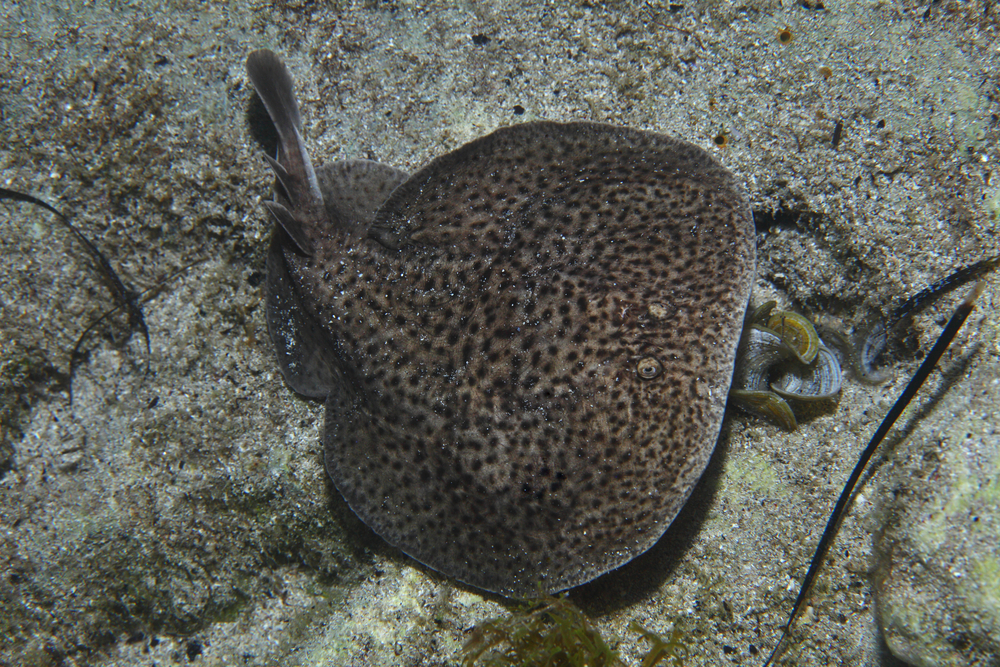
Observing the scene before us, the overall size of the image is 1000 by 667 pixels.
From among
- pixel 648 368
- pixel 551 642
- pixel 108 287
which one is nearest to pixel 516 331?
pixel 648 368

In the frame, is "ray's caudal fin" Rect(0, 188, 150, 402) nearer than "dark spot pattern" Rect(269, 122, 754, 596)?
No

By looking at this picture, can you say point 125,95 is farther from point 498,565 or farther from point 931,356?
point 931,356

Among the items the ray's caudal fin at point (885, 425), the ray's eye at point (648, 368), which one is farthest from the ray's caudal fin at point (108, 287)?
the ray's caudal fin at point (885, 425)

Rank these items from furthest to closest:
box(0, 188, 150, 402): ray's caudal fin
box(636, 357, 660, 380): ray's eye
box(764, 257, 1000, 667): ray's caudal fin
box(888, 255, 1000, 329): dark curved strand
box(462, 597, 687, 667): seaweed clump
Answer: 1. box(0, 188, 150, 402): ray's caudal fin
2. box(888, 255, 1000, 329): dark curved strand
3. box(462, 597, 687, 667): seaweed clump
4. box(764, 257, 1000, 667): ray's caudal fin
5. box(636, 357, 660, 380): ray's eye

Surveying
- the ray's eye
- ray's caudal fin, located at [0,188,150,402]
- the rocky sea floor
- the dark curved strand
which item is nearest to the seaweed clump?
the rocky sea floor

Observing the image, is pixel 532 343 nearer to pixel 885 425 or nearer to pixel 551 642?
pixel 551 642

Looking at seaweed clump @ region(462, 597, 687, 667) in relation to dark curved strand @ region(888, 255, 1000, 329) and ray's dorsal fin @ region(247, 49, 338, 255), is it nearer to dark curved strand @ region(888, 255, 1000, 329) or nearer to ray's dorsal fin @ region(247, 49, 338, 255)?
dark curved strand @ region(888, 255, 1000, 329)

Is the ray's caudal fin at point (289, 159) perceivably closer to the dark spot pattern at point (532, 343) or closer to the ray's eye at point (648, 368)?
the dark spot pattern at point (532, 343)

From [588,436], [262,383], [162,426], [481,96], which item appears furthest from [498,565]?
[481,96]
